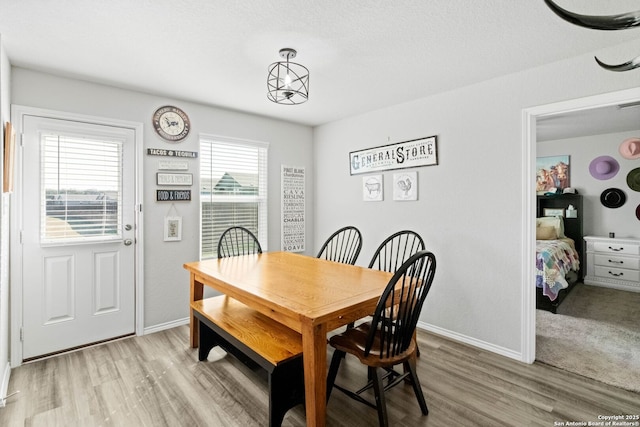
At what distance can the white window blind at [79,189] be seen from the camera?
2.65 meters

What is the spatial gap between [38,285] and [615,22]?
3.70m

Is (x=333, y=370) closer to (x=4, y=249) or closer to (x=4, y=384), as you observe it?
(x=4, y=384)

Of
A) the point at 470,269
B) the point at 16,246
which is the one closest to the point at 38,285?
the point at 16,246

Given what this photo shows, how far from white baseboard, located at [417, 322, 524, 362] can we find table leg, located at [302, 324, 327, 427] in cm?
186

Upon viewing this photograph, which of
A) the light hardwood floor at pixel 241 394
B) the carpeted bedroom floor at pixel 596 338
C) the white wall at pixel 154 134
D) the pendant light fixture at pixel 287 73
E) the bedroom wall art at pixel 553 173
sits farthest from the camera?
the bedroom wall art at pixel 553 173

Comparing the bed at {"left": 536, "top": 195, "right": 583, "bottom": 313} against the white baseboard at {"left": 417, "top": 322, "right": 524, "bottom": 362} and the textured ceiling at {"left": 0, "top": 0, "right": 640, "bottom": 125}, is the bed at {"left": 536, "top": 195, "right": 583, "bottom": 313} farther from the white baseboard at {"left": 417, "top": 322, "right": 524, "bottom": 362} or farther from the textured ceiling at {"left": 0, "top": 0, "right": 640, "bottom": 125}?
the textured ceiling at {"left": 0, "top": 0, "right": 640, "bottom": 125}

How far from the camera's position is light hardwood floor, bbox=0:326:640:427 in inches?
74.1

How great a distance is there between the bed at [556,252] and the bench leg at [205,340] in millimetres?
3583

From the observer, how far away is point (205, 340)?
253 cm

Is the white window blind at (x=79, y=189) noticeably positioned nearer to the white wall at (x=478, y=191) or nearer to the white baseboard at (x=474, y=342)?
the white wall at (x=478, y=191)

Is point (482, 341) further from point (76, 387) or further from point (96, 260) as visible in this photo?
point (96, 260)

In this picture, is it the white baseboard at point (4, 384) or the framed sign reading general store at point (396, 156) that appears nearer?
the white baseboard at point (4, 384)

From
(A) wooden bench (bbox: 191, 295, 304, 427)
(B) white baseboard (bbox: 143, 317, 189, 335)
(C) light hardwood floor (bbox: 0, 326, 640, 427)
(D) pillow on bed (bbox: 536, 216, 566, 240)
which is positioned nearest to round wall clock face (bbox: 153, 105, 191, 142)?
(A) wooden bench (bbox: 191, 295, 304, 427)

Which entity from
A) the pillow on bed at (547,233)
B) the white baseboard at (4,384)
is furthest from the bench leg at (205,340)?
the pillow on bed at (547,233)
